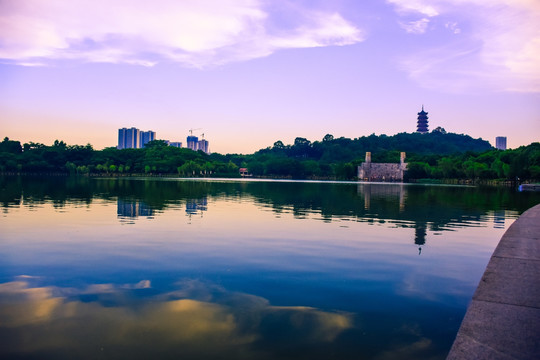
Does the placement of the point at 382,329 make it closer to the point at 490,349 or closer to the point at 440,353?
the point at 440,353

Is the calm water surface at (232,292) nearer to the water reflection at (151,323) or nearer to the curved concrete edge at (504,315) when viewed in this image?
the water reflection at (151,323)

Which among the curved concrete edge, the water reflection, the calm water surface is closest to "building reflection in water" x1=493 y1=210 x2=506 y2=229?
the calm water surface

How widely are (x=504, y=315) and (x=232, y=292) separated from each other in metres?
4.90

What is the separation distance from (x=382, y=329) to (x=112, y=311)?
4588 millimetres

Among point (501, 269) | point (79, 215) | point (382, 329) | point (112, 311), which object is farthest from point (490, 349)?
point (79, 215)

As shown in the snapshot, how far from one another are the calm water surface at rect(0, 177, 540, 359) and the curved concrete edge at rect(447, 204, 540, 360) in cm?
55

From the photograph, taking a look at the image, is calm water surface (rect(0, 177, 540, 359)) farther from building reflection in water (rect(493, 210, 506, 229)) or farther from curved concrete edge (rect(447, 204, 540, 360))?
building reflection in water (rect(493, 210, 506, 229))

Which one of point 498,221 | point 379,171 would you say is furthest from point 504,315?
point 379,171

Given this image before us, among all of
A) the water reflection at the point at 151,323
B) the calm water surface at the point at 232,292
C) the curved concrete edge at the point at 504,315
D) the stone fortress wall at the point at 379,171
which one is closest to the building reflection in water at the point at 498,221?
the calm water surface at the point at 232,292

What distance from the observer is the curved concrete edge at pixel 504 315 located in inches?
204

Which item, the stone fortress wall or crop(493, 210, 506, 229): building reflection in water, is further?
the stone fortress wall

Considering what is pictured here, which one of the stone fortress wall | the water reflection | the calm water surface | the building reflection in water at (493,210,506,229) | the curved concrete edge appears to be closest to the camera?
the curved concrete edge

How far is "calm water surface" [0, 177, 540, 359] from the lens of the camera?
6.18 meters

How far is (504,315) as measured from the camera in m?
6.42
